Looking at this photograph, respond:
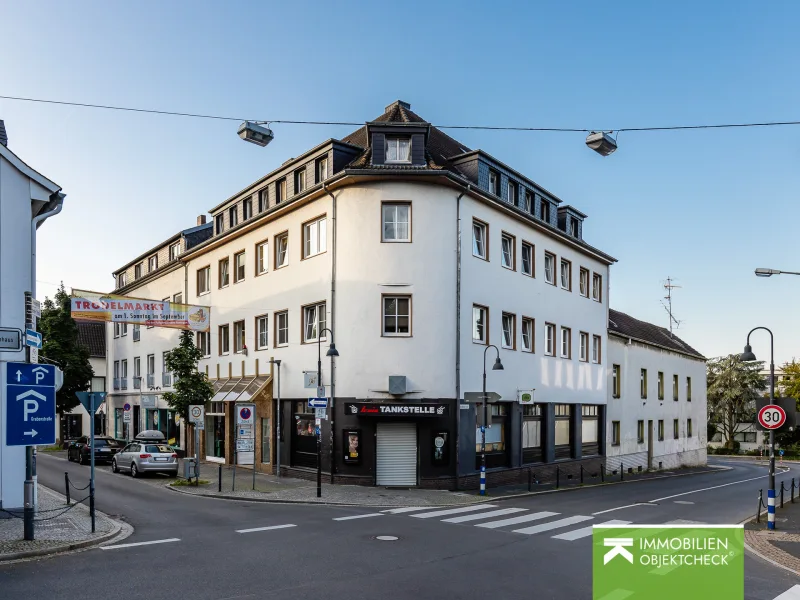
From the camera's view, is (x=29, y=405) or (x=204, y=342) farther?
(x=204, y=342)

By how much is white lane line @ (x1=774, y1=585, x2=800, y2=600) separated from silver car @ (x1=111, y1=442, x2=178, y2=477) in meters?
22.9

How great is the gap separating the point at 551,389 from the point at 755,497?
9.34m

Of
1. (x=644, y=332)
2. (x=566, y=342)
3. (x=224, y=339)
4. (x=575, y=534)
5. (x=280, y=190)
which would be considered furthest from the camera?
(x=644, y=332)

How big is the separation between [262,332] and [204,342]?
23.1 ft

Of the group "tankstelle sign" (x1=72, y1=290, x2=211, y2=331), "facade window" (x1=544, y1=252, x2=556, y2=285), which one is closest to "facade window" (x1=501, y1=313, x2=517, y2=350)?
"facade window" (x1=544, y1=252, x2=556, y2=285)

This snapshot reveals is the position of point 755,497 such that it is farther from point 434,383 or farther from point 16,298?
point 16,298

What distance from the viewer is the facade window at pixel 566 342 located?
34656mm

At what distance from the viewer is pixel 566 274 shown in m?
35.5

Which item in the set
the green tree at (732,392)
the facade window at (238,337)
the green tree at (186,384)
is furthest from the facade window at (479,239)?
the green tree at (732,392)

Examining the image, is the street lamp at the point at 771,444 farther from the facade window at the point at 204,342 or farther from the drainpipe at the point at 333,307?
the facade window at the point at 204,342

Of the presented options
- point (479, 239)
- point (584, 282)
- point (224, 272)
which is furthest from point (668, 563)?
point (584, 282)

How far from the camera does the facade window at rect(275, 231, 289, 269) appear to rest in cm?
3038

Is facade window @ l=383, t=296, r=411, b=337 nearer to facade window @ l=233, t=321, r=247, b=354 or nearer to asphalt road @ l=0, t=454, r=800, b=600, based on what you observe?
asphalt road @ l=0, t=454, r=800, b=600

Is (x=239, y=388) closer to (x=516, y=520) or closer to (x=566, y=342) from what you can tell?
(x=566, y=342)
